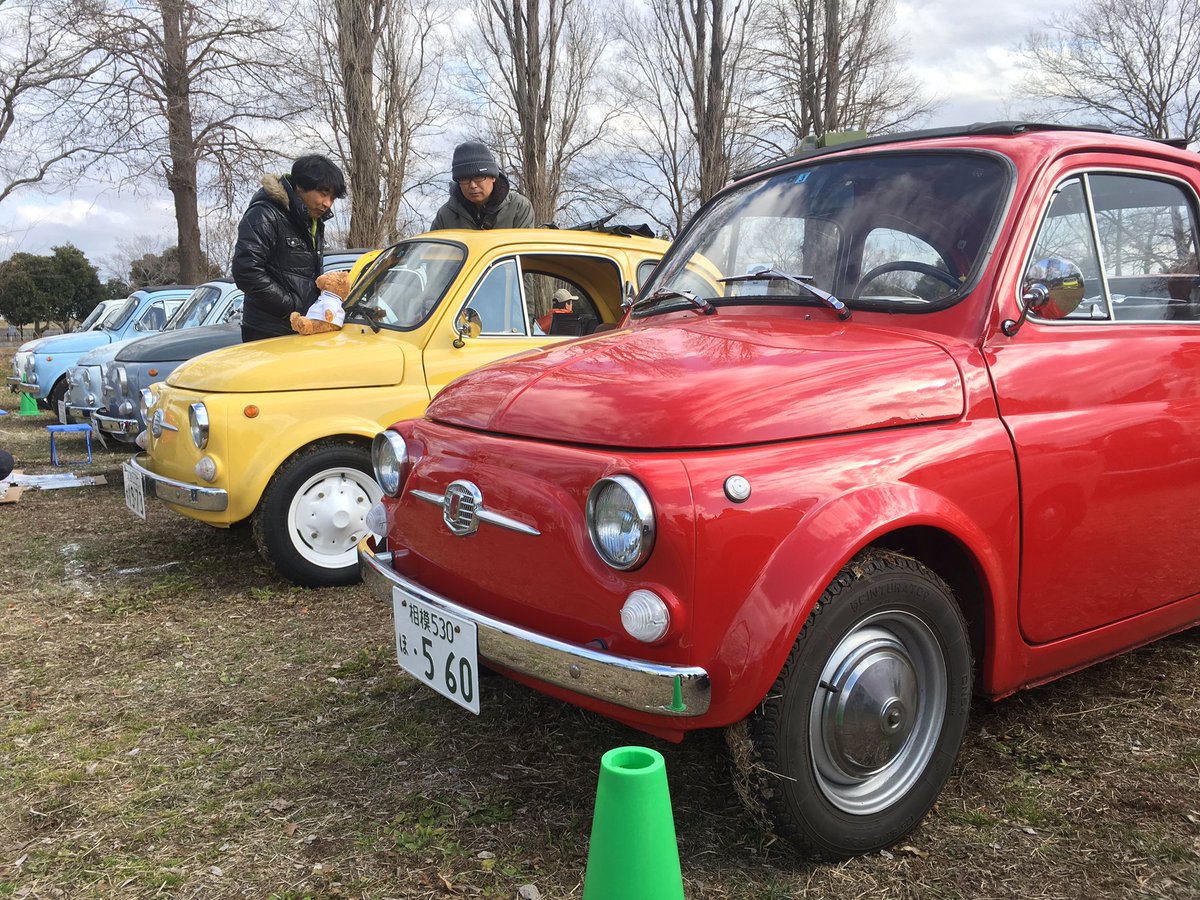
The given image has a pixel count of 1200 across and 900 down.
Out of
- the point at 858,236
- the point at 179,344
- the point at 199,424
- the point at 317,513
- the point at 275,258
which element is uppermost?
the point at 275,258

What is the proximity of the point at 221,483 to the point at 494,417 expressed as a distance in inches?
99.3

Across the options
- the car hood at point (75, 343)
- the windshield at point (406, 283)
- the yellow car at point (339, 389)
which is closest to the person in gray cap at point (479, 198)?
the windshield at point (406, 283)

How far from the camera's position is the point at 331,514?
16.1ft

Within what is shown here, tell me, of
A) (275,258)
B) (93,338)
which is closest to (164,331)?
(93,338)

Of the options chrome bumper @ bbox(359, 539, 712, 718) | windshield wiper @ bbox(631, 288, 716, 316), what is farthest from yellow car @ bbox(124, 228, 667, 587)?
chrome bumper @ bbox(359, 539, 712, 718)

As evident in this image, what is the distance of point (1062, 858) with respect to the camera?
2414 mm

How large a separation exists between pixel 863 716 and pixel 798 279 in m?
1.42

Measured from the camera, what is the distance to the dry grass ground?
2.38 m

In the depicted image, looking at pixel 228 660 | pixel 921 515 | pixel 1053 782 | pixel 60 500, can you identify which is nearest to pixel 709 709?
pixel 921 515

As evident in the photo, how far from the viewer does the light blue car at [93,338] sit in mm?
12164

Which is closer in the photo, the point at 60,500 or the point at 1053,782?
the point at 1053,782

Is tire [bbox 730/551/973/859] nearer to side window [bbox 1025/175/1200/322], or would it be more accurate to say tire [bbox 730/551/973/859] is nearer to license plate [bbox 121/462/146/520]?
side window [bbox 1025/175/1200/322]

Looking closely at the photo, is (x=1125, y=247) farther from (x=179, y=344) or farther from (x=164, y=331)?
(x=164, y=331)

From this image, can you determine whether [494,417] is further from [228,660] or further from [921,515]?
[228,660]
